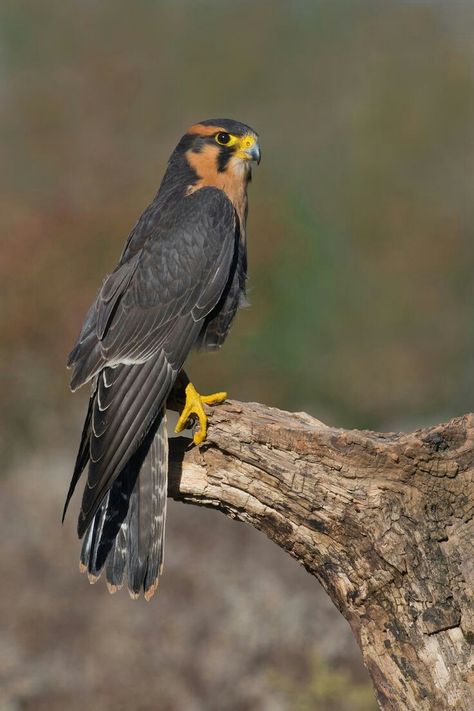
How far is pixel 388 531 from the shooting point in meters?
3.52

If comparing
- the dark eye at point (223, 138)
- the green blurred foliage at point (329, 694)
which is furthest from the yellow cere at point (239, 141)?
the green blurred foliage at point (329, 694)

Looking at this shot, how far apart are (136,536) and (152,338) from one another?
87 cm

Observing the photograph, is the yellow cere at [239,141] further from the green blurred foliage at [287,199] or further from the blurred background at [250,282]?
the green blurred foliage at [287,199]

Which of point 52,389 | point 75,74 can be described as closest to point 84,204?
point 52,389

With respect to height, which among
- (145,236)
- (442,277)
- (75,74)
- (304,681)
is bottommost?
(304,681)

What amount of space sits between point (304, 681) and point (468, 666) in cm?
319

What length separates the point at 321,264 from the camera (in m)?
13.2

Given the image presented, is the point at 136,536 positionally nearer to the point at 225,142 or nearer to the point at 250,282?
the point at 225,142

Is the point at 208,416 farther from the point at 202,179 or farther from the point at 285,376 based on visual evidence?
the point at 285,376

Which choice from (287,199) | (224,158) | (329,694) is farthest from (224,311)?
(287,199)

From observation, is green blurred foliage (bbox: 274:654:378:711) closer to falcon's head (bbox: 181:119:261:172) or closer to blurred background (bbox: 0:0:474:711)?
blurred background (bbox: 0:0:474:711)

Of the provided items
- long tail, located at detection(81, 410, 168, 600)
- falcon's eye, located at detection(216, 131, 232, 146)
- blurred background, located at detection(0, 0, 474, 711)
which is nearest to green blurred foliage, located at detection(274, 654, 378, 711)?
blurred background, located at detection(0, 0, 474, 711)

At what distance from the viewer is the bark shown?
→ 3.43 meters

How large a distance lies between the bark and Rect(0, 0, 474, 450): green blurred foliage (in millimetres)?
6781
